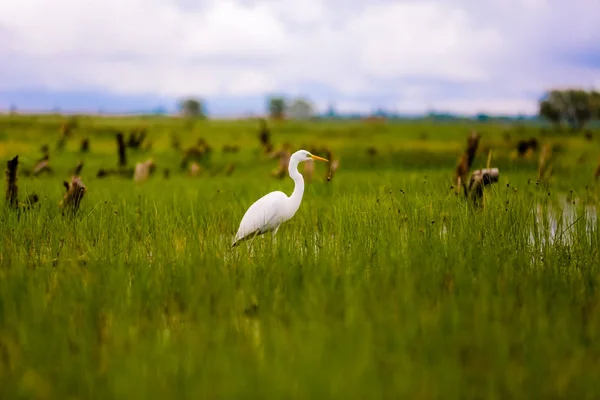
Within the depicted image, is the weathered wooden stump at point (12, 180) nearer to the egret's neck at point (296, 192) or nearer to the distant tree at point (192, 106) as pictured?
the egret's neck at point (296, 192)

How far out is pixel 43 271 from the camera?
267 inches

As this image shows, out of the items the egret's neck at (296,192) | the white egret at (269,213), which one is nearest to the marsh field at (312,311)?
the white egret at (269,213)

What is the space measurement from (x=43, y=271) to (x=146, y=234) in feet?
7.74

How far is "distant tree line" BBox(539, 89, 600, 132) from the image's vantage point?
7950 cm

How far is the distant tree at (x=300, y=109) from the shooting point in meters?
144

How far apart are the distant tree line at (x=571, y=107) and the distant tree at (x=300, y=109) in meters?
67.5

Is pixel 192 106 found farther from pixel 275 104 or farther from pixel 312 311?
pixel 312 311

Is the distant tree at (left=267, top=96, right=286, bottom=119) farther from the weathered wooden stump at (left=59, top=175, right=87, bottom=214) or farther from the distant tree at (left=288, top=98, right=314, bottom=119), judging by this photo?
the weathered wooden stump at (left=59, top=175, right=87, bottom=214)

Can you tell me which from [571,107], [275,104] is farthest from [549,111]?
[275,104]

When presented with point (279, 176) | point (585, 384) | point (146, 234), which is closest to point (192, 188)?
point (279, 176)

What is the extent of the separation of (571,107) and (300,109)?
243 ft

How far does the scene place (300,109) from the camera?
14662cm

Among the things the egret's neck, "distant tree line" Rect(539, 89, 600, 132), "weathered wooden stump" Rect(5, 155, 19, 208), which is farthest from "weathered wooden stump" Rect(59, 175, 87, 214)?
"distant tree line" Rect(539, 89, 600, 132)

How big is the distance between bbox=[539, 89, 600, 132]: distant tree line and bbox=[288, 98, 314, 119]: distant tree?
67.5 metres
